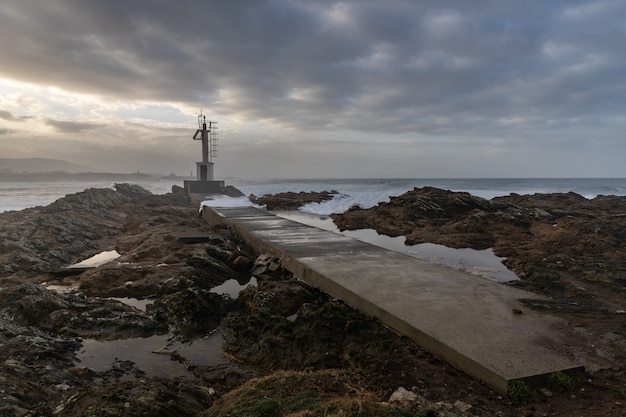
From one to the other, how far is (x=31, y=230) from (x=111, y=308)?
8.90 meters

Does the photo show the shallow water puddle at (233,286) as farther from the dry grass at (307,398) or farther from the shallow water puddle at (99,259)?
the shallow water puddle at (99,259)

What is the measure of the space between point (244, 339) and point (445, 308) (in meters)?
2.52

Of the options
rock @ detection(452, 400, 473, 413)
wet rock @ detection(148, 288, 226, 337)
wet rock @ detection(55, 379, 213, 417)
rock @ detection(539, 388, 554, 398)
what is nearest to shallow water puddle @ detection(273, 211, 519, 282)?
rock @ detection(539, 388, 554, 398)

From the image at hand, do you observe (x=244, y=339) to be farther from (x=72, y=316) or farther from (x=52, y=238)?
(x=52, y=238)

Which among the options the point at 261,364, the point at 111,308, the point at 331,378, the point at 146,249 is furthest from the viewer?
the point at 146,249

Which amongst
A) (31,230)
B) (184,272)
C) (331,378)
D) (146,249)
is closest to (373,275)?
(331,378)

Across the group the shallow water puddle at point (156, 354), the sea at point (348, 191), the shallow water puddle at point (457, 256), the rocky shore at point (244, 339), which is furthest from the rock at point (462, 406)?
the sea at point (348, 191)

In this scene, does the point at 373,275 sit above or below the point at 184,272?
above

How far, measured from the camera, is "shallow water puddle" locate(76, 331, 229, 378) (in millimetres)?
4289

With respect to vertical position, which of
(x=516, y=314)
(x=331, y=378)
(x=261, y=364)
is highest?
(x=516, y=314)

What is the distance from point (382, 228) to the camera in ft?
42.0

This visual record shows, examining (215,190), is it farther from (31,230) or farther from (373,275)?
(373,275)

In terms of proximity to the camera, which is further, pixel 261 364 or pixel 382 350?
pixel 261 364

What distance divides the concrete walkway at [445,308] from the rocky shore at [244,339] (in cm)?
18
